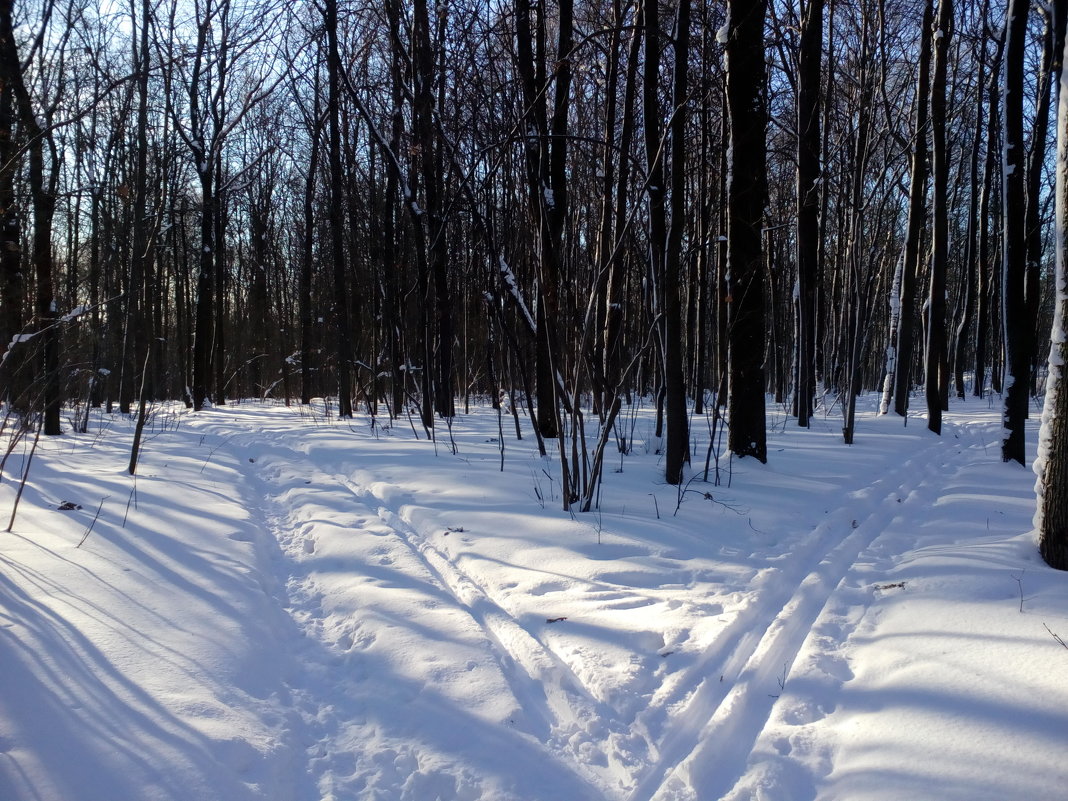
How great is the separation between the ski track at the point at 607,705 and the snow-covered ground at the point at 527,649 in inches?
0.6

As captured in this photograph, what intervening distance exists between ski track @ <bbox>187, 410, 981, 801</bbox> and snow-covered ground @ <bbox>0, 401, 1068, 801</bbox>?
0.01 meters

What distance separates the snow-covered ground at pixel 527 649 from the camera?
7.36ft

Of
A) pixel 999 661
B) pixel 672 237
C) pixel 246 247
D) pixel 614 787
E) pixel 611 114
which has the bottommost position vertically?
pixel 614 787

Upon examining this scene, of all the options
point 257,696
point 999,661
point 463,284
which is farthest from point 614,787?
point 463,284

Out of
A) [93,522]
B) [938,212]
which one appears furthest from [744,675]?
[938,212]

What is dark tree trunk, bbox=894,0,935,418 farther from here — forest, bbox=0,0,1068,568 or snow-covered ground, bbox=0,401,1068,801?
snow-covered ground, bbox=0,401,1068,801

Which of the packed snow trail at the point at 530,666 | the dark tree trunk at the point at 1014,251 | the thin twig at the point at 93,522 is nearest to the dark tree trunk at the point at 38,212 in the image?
the thin twig at the point at 93,522

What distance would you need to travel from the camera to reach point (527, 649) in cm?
319

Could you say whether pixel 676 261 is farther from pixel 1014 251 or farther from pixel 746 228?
pixel 1014 251

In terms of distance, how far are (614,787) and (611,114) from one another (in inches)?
356

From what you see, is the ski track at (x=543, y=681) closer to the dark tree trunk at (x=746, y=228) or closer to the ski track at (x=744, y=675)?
the ski track at (x=744, y=675)

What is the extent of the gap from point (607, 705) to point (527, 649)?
58 cm

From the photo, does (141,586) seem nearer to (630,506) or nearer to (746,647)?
(746,647)

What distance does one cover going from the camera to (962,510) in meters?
5.79
